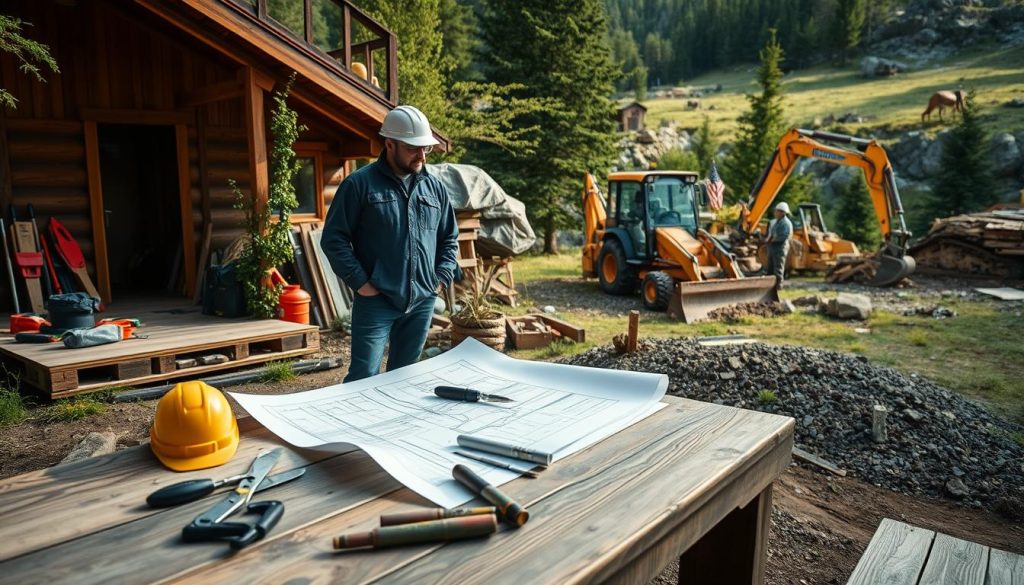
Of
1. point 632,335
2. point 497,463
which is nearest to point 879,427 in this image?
point 632,335

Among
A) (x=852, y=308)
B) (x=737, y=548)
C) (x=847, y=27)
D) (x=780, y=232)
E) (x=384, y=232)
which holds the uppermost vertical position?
(x=847, y=27)

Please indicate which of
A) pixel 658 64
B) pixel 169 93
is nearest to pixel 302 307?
pixel 169 93

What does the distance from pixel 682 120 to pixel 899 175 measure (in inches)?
852

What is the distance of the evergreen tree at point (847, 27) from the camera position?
2990 inches

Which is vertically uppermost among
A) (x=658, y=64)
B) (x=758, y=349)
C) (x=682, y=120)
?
(x=658, y=64)

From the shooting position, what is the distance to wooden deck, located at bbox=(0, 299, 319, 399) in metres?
5.89

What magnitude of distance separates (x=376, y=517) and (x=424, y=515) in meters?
0.13

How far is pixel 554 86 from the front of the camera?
20.1m

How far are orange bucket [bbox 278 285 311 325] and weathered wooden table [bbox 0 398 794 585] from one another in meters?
6.36

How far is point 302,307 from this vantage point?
26.7 ft

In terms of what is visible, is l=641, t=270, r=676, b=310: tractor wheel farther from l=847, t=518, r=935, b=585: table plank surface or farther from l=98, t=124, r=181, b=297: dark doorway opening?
l=847, t=518, r=935, b=585: table plank surface

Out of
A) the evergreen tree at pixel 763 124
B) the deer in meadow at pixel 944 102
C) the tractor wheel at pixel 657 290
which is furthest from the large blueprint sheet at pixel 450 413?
the deer in meadow at pixel 944 102

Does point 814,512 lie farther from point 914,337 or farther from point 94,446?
point 914,337

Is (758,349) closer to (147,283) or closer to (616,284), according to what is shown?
(616,284)
